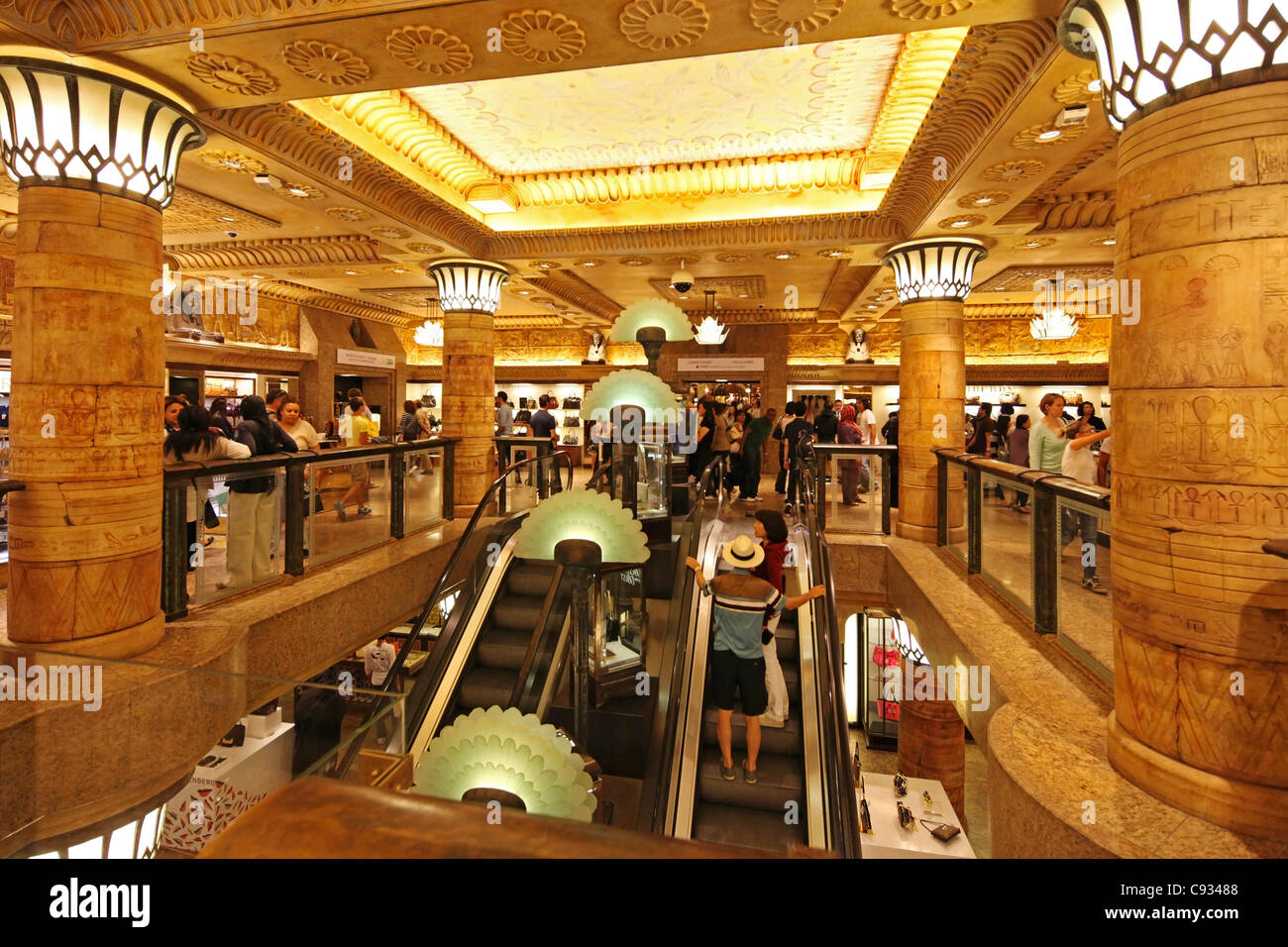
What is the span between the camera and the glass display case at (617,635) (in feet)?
14.7

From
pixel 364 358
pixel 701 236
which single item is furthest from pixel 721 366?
pixel 364 358

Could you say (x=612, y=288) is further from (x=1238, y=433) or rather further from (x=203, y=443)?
(x=1238, y=433)

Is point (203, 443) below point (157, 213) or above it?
below

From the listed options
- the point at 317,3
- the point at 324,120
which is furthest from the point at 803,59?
the point at 324,120

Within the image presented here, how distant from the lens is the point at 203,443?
14.6ft

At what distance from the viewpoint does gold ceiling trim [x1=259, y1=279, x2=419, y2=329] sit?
36.0 ft

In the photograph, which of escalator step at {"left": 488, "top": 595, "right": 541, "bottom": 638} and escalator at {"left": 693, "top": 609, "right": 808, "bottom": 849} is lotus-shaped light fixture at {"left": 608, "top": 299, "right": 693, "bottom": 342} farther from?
escalator at {"left": 693, "top": 609, "right": 808, "bottom": 849}

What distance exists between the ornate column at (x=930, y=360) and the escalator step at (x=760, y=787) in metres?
3.55

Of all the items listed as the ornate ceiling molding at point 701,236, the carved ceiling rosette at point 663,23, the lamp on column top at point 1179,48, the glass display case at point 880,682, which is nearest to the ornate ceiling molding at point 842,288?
the ornate ceiling molding at point 701,236

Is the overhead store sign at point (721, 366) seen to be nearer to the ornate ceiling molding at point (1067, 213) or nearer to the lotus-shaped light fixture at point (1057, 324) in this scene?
the lotus-shaped light fixture at point (1057, 324)

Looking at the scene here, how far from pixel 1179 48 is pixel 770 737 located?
3.94 metres

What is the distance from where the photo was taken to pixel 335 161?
540 centimetres

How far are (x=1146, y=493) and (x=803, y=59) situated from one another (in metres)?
3.92

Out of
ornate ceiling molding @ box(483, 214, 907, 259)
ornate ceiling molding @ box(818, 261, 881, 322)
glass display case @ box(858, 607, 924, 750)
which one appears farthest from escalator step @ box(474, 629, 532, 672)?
ornate ceiling molding @ box(818, 261, 881, 322)
